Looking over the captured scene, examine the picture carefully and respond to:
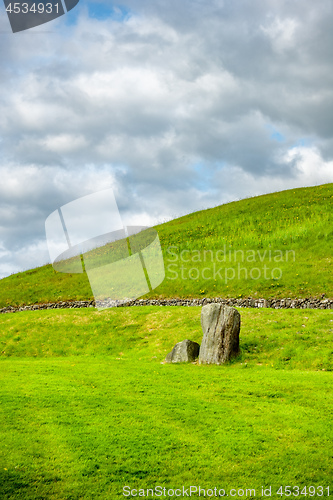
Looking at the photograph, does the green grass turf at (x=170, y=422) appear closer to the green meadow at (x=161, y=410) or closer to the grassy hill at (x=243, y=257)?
the green meadow at (x=161, y=410)

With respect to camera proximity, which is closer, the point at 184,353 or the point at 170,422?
the point at 170,422

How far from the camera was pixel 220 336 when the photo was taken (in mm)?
16312

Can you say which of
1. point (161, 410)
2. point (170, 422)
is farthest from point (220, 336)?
point (170, 422)

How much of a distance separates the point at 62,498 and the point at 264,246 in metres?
32.2

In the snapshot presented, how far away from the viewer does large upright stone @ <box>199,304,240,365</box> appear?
53.1 feet

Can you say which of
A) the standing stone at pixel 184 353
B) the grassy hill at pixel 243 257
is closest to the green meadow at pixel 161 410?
the standing stone at pixel 184 353

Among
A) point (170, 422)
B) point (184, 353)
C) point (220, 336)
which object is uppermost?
point (220, 336)

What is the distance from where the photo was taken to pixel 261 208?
50.5m

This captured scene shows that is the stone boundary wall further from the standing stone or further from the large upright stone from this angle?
→ the standing stone

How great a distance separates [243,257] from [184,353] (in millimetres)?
19964

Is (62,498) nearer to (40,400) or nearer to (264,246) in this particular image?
(40,400)

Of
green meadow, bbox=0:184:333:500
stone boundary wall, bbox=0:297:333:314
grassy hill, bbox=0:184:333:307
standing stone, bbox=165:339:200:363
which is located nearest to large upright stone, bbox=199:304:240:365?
standing stone, bbox=165:339:200:363

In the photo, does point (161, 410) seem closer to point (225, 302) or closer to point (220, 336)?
point (220, 336)

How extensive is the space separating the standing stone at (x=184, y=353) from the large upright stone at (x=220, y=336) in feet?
1.72
